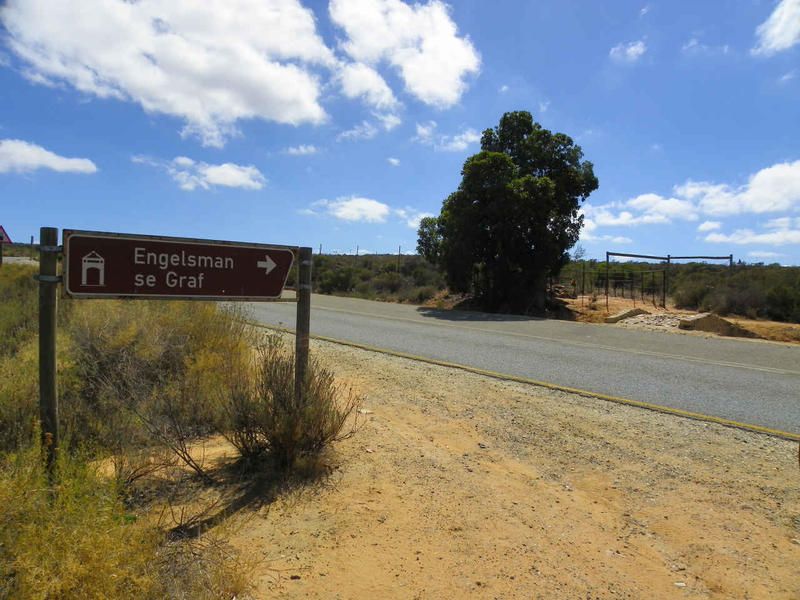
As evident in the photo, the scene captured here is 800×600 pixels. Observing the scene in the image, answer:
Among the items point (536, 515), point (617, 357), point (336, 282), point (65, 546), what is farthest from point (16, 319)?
point (336, 282)

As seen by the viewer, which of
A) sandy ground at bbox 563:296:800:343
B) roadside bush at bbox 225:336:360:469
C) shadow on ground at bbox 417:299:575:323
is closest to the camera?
roadside bush at bbox 225:336:360:469

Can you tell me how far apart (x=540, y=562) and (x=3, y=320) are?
8018 mm

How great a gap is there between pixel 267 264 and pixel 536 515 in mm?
2608

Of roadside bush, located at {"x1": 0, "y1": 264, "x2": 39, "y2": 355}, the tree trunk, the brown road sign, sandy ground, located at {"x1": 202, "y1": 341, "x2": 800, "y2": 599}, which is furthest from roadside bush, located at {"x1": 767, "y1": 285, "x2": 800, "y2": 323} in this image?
roadside bush, located at {"x1": 0, "y1": 264, "x2": 39, "y2": 355}

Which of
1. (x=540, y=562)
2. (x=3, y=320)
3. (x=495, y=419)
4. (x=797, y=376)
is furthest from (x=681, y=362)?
(x=3, y=320)

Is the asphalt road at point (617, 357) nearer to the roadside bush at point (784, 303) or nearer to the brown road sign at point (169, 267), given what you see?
the brown road sign at point (169, 267)

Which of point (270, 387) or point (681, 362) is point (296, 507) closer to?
point (270, 387)

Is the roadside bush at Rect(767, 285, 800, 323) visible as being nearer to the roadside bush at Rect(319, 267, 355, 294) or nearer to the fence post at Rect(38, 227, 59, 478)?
the roadside bush at Rect(319, 267, 355, 294)

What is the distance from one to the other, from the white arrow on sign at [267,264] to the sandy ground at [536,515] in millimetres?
1630

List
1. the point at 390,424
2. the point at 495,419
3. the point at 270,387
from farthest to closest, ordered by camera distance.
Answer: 1. the point at 495,419
2. the point at 390,424
3. the point at 270,387

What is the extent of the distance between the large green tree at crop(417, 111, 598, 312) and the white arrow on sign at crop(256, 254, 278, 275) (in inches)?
708

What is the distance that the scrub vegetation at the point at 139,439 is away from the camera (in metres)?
2.25

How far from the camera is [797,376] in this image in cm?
903

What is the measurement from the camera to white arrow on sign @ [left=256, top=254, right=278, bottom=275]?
408 centimetres
